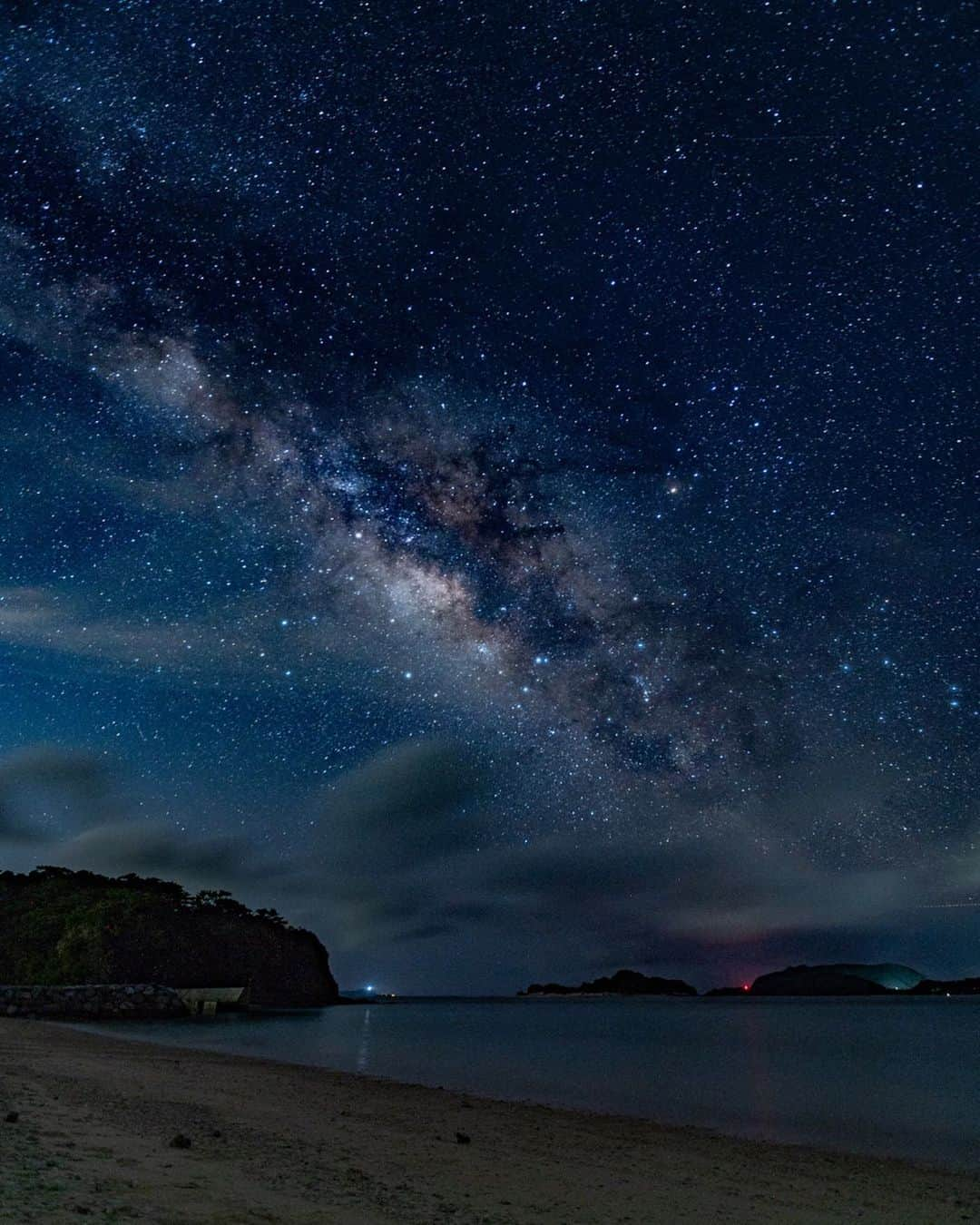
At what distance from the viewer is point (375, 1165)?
1187 cm

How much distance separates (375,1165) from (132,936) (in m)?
93.3

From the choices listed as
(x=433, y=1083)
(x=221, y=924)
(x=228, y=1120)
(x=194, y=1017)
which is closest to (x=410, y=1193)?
(x=228, y=1120)

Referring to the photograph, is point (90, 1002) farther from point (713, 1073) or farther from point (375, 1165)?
point (375, 1165)

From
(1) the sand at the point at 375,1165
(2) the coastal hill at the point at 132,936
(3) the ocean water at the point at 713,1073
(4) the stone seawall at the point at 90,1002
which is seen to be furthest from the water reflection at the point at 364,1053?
(2) the coastal hill at the point at 132,936

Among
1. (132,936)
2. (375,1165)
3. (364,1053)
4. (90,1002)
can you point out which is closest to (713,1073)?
(364,1053)

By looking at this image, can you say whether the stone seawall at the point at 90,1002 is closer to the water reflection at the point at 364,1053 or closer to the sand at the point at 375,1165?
the water reflection at the point at 364,1053

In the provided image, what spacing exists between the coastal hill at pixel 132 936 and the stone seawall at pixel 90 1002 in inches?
A: 494

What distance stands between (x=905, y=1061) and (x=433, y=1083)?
36.4 metres

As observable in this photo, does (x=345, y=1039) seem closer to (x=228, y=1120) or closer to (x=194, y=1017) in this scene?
(x=194, y=1017)

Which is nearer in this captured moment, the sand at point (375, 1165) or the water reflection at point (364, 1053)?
the sand at point (375, 1165)

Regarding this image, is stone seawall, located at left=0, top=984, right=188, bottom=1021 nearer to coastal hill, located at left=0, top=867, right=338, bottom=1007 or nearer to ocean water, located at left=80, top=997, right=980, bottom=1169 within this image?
ocean water, located at left=80, top=997, right=980, bottom=1169

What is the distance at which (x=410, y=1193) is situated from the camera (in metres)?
9.98

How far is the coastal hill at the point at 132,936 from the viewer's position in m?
84.0

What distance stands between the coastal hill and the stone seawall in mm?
12558
